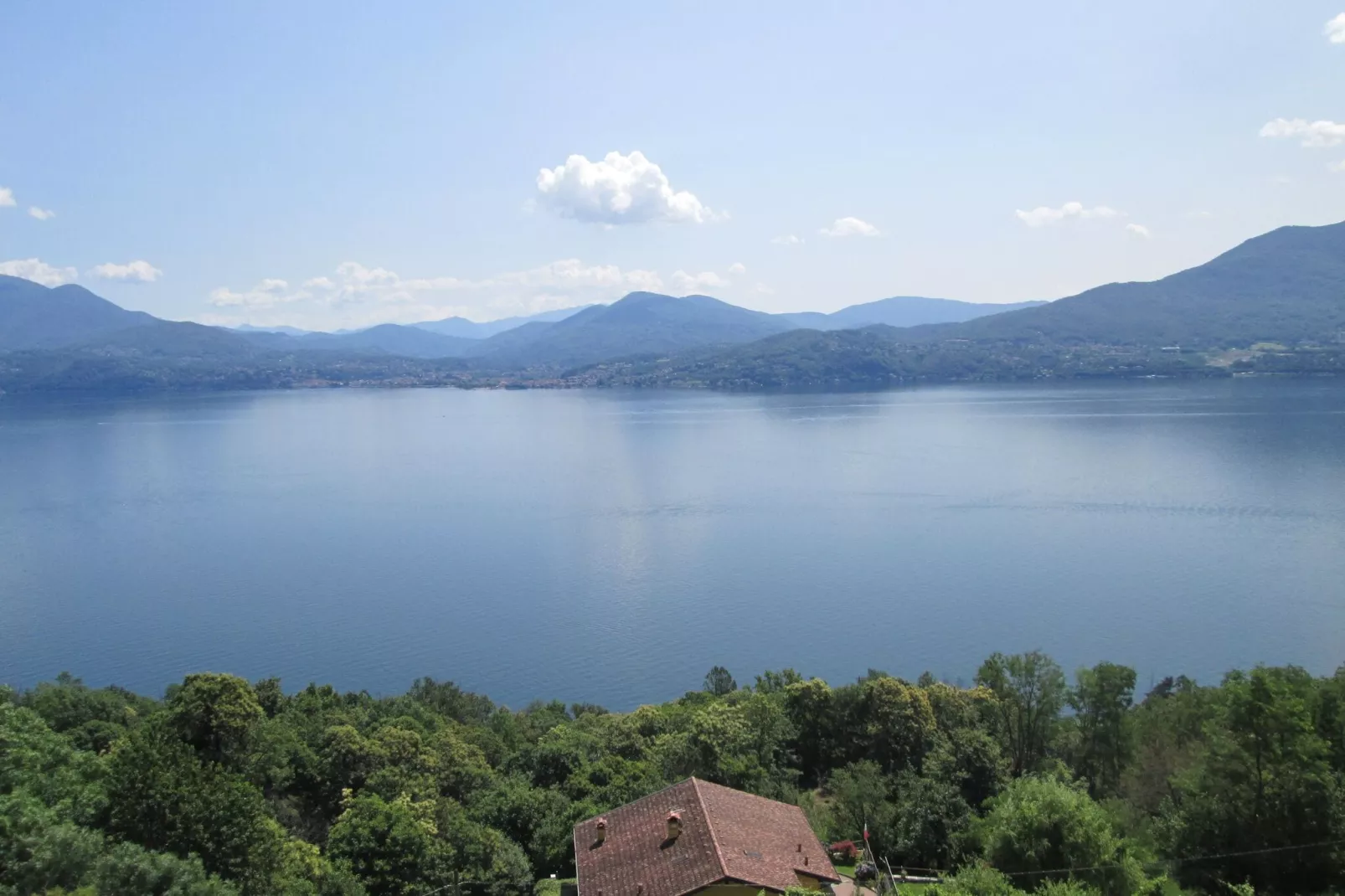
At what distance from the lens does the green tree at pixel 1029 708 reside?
22.1 metres

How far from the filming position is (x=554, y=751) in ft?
63.3

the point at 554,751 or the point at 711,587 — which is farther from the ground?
the point at 554,751

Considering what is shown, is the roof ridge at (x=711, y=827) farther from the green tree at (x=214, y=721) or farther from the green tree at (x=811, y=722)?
the green tree at (x=214, y=721)

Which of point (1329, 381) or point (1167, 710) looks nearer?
point (1167, 710)

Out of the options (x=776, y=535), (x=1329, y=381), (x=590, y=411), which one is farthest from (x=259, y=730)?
(x=1329, y=381)

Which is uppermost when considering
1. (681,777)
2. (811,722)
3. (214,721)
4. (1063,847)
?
(1063,847)

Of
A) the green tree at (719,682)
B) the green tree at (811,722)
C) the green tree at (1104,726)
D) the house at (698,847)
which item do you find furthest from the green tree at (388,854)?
the green tree at (719,682)

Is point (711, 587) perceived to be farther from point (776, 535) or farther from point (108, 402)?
point (108, 402)

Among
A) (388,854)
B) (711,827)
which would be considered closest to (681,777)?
(711,827)

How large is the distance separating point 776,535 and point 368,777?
128 ft

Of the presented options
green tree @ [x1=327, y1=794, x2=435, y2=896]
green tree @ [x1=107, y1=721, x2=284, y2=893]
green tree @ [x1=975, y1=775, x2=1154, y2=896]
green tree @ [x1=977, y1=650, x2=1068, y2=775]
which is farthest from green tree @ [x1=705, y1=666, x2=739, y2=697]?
green tree @ [x1=107, y1=721, x2=284, y2=893]

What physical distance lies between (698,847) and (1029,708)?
45.3 feet

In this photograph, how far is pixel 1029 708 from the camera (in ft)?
73.4

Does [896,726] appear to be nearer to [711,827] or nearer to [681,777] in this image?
[681,777]
